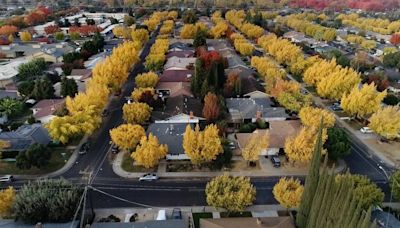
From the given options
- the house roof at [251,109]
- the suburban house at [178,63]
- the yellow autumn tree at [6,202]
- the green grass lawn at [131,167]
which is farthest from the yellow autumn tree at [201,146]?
the suburban house at [178,63]

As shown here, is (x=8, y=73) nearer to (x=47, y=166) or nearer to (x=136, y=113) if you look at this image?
(x=47, y=166)

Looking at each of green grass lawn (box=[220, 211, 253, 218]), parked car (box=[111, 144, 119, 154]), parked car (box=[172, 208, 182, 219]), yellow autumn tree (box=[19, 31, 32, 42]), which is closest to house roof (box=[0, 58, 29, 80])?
yellow autumn tree (box=[19, 31, 32, 42])

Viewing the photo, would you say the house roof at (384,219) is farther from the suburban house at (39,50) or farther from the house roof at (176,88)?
the suburban house at (39,50)

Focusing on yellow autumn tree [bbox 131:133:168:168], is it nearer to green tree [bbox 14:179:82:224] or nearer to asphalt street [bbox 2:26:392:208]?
asphalt street [bbox 2:26:392:208]

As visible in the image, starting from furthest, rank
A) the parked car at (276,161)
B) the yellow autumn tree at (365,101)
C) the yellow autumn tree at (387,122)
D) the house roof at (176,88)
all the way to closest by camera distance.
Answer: the house roof at (176,88), the yellow autumn tree at (365,101), the yellow autumn tree at (387,122), the parked car at (276,161)

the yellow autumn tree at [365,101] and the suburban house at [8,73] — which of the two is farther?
the suburban house at [8,73]

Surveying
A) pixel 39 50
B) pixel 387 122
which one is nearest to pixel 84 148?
pixel 387 122

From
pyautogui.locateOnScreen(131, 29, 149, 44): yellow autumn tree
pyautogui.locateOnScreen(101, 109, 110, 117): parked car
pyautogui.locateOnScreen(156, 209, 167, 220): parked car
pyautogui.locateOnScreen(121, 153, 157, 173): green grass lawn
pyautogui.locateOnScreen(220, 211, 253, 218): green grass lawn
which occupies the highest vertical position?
pyautogui.locateOnScreen(131, 29, 149, 44): yellow autumn tree
